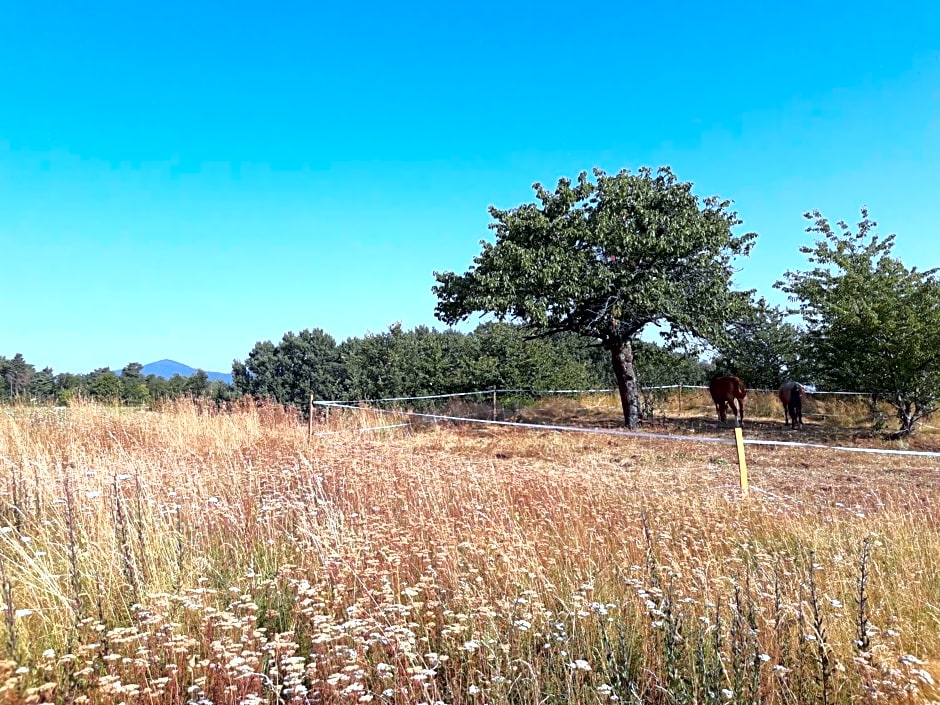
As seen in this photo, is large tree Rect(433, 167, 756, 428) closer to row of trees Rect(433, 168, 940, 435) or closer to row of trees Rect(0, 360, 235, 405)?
row of trees Rect(433, 168, 940, 435)

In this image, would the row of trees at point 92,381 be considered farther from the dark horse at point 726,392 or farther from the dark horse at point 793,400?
the dark horse at point 793,400

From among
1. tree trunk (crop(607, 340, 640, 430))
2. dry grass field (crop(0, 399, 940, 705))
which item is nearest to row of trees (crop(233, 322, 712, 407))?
tree trunk (crop(607, 340, 640, 430))

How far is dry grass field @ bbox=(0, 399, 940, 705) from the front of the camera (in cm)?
246

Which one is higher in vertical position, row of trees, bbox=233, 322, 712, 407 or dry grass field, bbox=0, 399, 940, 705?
row of trees, bbox=233, 322, 712, 407

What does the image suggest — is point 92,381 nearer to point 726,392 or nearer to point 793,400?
point 726,392

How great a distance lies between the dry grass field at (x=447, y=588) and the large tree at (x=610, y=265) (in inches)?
312

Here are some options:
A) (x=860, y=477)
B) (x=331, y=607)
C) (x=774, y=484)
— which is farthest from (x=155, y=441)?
(x=860, y=477)

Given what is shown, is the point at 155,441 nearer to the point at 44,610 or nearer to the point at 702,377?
the point at 44,610

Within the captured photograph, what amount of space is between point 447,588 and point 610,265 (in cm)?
1351

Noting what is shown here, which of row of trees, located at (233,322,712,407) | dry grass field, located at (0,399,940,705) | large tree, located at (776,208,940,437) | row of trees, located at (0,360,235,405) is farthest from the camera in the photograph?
row of trees, located at (0,360,235,405)

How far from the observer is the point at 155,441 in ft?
31.4

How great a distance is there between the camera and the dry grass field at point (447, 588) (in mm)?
2455

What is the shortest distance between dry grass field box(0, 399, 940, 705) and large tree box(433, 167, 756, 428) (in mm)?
7913

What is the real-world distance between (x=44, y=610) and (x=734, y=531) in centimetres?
474
